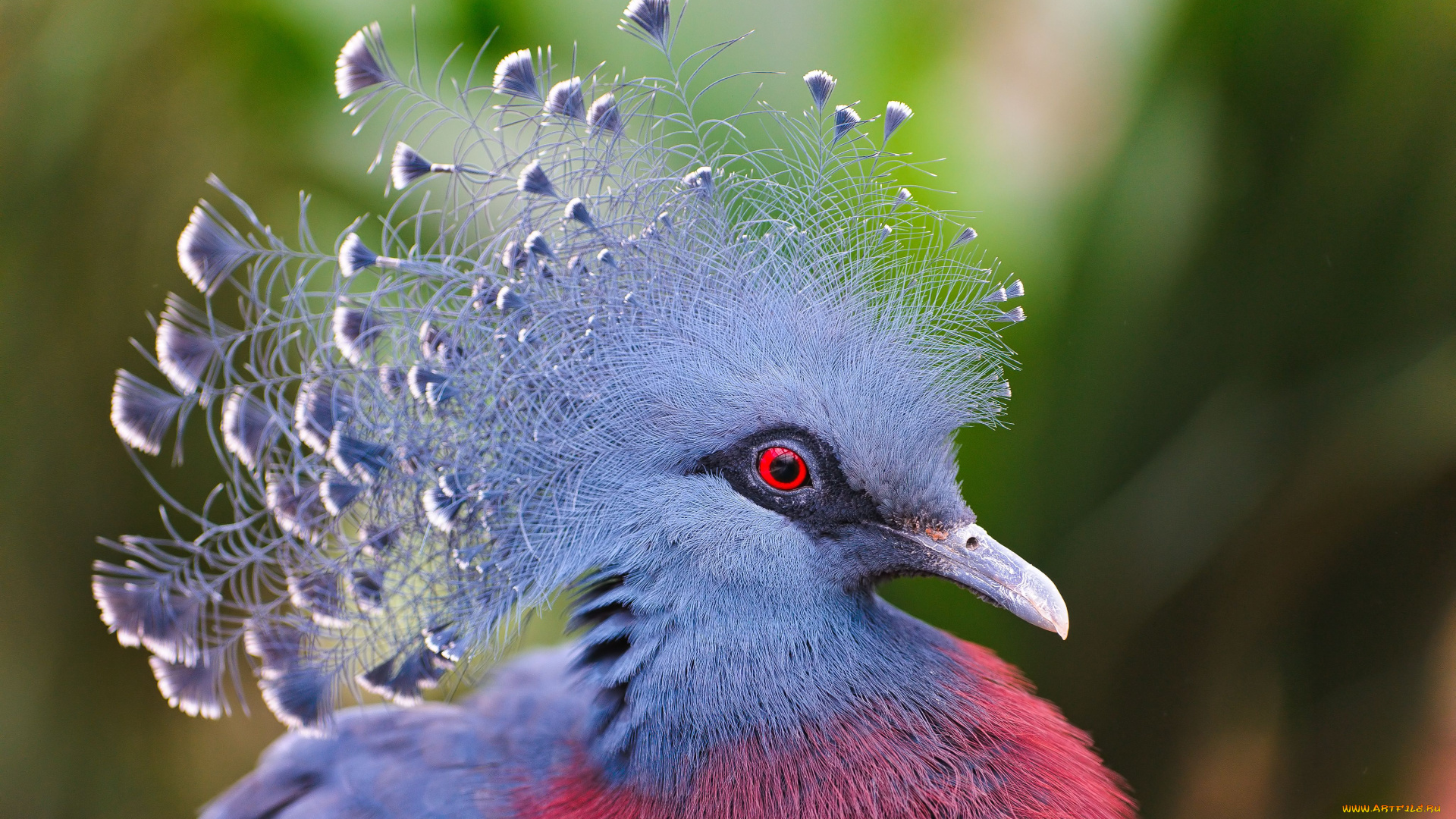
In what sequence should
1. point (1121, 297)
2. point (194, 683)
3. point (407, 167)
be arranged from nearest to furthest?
point (407, 167)
point (194, 683)
point (1121, 297)

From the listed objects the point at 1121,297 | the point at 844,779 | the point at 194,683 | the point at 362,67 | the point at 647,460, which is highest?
the point at 1121,297

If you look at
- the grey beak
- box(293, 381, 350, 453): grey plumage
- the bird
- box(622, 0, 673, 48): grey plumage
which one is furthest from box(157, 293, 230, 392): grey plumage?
the grey beak

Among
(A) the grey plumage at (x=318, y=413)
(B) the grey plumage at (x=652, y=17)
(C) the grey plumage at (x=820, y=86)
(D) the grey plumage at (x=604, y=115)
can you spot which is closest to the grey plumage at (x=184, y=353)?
(A) the grey plumage at (x=318, y=413)

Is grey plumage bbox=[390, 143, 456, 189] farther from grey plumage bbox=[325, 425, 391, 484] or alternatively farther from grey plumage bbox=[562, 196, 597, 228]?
grey plumage bbox=[325, 425, 391, 484]

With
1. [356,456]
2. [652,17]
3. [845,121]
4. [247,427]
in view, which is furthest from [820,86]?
[247,427]

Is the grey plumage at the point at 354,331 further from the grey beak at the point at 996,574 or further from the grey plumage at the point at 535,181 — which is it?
the grey beak at the point at 996,574

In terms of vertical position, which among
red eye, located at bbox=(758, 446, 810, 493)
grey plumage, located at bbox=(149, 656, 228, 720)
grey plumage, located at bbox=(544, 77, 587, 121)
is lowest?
grey plumage, located at bbox=(149, 656, 228, 720)

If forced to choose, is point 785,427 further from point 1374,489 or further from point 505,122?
point 1374,489

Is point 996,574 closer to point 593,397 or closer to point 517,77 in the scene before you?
point 593,397
